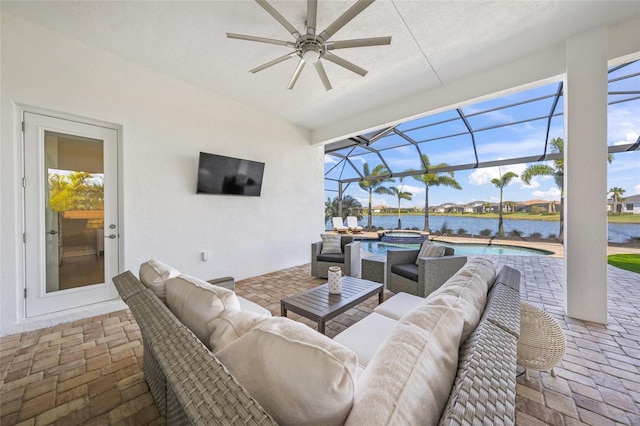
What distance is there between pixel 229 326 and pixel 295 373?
0.45 meters

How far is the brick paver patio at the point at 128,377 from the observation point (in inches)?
57.7

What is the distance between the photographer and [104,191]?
2922mm

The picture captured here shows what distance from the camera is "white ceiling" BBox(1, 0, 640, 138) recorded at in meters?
2.21

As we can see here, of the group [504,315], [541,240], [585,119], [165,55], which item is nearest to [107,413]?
[504,315]

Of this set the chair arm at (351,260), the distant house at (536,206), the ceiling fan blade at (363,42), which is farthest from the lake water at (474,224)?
the ceiling fan blade at (363,42)

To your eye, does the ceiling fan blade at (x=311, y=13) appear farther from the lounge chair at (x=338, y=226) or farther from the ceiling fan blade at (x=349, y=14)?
the lounge chair at (x=338, y=226)

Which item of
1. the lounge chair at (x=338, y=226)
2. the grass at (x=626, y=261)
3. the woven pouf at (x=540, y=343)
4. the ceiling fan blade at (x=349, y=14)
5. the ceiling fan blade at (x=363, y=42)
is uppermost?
the ceiling fan blade at (x=349, y=14)

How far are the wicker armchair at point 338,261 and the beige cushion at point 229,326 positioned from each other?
3001 mm

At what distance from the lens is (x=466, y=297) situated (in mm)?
1115

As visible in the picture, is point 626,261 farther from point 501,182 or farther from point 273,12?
point 273,12

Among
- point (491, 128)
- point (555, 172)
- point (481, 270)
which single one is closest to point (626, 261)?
point (491, 128)

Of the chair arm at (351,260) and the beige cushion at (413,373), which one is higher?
the beige cushion at (413,373)

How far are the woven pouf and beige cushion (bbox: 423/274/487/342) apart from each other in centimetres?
69

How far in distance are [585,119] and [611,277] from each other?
10.8 feet
